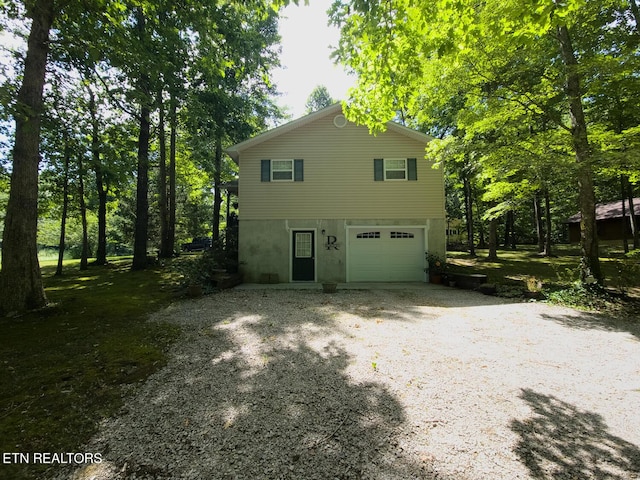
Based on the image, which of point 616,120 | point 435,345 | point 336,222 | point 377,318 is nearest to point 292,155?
point 336,222

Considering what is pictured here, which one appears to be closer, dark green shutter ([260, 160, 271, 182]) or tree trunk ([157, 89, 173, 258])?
dark green shutter ([260, 160, 271, 182])

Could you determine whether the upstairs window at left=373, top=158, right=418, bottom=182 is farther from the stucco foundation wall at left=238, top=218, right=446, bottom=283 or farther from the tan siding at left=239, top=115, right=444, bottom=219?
the stucco foundation wall at left=238, top=218, right=446, bottom=283

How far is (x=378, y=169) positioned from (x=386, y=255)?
3.36 meters

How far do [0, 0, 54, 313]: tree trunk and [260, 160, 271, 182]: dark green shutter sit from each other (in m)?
6.31

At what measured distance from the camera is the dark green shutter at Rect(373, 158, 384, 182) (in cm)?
1141

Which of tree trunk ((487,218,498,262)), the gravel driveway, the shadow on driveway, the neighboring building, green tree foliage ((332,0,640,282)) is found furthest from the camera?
the neighboring building

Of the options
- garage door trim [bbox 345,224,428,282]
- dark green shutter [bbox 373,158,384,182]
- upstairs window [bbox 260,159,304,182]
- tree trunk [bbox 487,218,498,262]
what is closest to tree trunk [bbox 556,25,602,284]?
garage door trim [bbox 345,224,428,282]

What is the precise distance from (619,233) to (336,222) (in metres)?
27.1

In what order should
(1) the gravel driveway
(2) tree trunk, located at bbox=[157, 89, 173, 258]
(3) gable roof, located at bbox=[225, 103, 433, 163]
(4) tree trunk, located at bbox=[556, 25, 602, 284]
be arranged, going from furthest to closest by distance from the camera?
(2) tree trunk, located at bbox=[157, 89, 173, 258], (3) gable roof, located at bbox=[225, 103, 433, 163], (4) tree trunk, located at bbox=[556, 25, 602, 284], (1) the gravel driveway

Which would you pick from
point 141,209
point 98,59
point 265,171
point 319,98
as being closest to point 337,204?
point 265,171

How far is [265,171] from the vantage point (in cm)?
1144

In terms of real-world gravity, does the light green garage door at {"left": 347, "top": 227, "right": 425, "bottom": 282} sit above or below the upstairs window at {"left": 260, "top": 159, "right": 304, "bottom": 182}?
below

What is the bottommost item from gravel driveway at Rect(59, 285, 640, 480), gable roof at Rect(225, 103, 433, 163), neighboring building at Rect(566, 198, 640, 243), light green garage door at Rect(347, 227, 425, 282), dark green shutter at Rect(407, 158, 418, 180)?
gravel driveway at Rect(59, 285, 640, 480)

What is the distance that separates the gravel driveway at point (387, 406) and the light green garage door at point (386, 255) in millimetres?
5693
